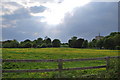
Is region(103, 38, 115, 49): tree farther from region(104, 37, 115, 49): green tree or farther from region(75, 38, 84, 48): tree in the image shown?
region(75, 38, 84, 48): tree

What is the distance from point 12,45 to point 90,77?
6622cm

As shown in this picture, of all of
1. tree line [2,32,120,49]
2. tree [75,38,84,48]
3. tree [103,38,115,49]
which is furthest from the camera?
tree [75,38,84,48]

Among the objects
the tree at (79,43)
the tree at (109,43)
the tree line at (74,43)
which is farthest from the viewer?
the tree at (79,43)

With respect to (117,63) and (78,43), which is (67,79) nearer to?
(117,63)

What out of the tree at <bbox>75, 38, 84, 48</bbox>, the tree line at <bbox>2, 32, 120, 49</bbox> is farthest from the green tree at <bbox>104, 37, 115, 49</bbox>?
the tree at <bbox>75, 38, 84, 48</bbox>

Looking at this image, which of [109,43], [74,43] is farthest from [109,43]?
[74,43]

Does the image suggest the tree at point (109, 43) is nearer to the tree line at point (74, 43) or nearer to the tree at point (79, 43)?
the tree line at point (74, 43)

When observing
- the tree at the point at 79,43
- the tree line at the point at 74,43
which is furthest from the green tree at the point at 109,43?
the tree at the point at 79,43

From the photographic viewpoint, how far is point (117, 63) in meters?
9.69

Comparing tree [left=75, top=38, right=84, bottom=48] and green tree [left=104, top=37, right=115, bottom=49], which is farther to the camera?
tree [left=75, top=38, right=84, bottom=48]

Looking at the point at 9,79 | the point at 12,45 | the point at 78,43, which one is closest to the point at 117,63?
the point at 9,79

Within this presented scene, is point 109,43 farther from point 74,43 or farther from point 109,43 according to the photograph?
point 74,43

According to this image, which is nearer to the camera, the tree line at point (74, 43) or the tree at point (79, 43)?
the tree line at point (74, 43)

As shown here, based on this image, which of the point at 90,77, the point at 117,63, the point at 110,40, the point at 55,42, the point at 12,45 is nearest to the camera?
the point at 90,77
